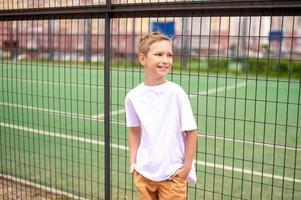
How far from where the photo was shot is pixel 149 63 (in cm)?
295

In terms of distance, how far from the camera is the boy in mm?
2924

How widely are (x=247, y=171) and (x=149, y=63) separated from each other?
487 centimetres

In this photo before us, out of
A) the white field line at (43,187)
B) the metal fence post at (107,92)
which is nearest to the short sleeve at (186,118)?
the metal fence post at (107,92)

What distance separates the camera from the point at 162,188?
10.0ft

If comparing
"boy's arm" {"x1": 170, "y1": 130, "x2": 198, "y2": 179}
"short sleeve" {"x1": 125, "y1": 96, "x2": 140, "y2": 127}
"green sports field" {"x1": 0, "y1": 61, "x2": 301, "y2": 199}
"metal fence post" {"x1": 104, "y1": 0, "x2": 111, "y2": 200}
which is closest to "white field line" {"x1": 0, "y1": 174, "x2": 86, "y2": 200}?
"green sports field" {"x1": 0, "y1": 61, "x2": 301, "y2": 199}

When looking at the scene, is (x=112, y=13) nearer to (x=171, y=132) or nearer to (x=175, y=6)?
(x=175, y=6)

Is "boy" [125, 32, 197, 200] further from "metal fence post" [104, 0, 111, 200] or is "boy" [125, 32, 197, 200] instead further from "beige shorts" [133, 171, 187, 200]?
"metal fence post" [104, 0, 111, 200]

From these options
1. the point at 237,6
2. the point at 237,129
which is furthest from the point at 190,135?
the point at 237,129

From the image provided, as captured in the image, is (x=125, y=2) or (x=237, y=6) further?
(x=125, y=2)

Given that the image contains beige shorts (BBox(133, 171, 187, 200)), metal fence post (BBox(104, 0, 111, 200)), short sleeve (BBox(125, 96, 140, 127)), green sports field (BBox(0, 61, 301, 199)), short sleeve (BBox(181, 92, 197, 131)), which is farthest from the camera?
green sports field (BBox(0, 61, 301, 199))

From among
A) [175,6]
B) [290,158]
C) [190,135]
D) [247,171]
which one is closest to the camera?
[190,135]

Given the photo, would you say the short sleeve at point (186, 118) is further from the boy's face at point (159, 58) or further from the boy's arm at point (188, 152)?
the boy's face at point (159, 58)

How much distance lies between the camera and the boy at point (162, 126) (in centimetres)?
292

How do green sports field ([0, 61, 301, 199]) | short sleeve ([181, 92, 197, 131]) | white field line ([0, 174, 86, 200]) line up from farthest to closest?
white field line ([0, 174, 86, 200]) → green sports field ([0, 61, 301, 199]) → short sleeve ([181, 92, 197, 131])
